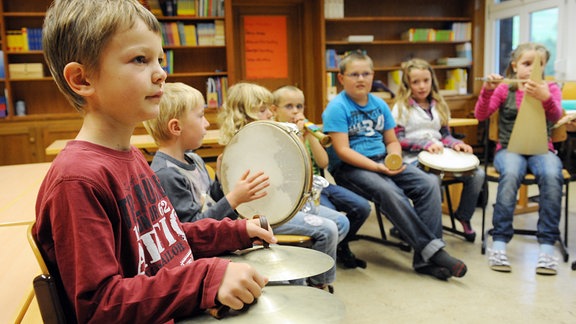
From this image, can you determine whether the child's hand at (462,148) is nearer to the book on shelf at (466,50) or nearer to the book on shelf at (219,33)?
the book on shelf at (219,33)

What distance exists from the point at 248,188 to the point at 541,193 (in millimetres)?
1932

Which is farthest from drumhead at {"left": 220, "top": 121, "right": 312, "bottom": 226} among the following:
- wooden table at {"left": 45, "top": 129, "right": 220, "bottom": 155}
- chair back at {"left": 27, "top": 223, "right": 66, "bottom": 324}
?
wooden table at {"left": 45, "top": 129, "right": 220, "bottom": 155}

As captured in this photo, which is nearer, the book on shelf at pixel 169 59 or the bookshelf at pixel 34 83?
the bookshelf at pixel 34 83

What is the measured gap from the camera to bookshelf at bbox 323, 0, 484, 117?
19.3ft

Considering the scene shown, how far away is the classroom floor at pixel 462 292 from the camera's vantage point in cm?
199

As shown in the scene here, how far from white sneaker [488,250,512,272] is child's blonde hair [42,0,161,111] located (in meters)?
2.32

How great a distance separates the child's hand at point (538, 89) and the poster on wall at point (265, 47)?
3603 mm

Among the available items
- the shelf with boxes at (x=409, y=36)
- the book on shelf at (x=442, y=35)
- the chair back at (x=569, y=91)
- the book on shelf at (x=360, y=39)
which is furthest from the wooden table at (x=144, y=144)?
the book on shelf at (x=442, y=35)

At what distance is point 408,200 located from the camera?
8.23 ft

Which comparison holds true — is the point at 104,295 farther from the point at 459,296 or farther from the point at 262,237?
the point at 459,296

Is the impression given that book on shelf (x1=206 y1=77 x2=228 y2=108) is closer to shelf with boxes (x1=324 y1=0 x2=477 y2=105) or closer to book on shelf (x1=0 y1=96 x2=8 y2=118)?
shelf with boxes (x1=324 y1=0 x2=477 y2=105)

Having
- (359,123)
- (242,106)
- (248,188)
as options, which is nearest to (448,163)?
(359,123)

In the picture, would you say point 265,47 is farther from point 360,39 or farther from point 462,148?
point 462,148

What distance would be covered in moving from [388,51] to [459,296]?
4.45m
